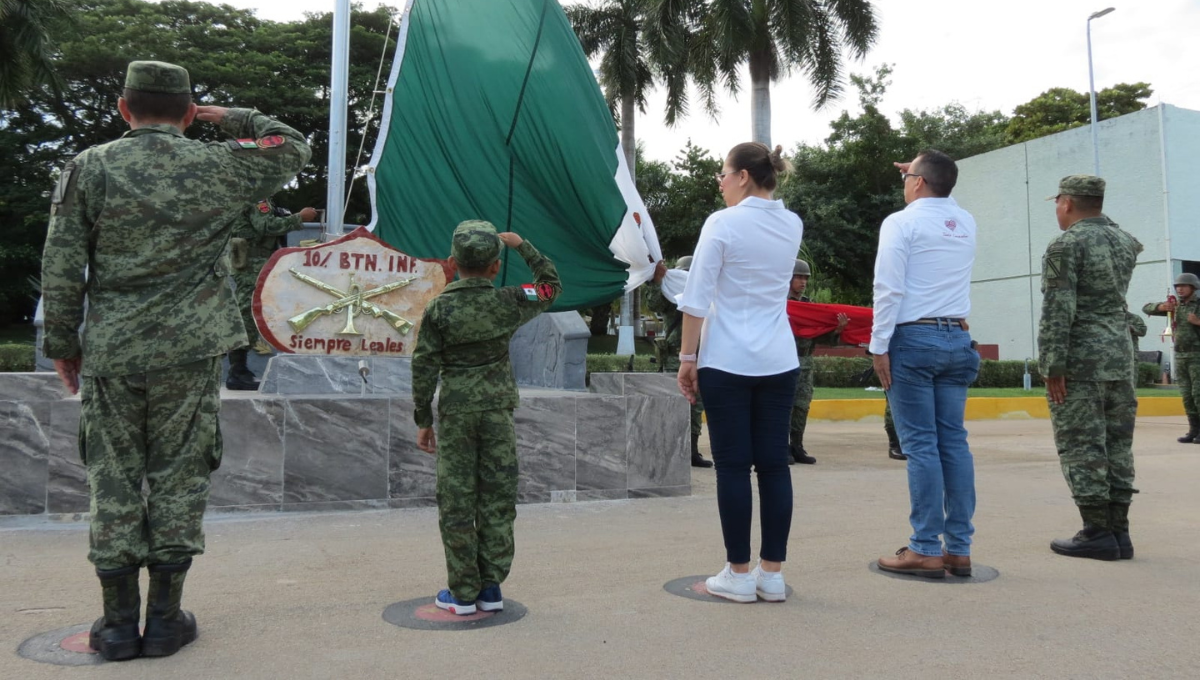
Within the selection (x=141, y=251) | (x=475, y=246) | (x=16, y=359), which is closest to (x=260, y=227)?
(x=475, y=246)

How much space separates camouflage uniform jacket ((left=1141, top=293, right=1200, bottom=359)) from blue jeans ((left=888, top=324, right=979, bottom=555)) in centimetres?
860

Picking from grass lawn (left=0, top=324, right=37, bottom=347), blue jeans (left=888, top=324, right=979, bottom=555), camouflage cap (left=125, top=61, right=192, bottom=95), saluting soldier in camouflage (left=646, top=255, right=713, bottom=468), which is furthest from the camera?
grass lawn (left=0, top=324, right=37, bottom=347)

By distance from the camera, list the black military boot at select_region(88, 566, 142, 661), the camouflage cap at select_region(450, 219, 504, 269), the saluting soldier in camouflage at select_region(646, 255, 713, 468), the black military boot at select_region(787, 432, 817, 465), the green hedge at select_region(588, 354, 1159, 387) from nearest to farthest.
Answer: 1. the black military boot at select_region(88, 566, 142, 661)
2. the camouflage cap at select_region(450, 219, 504, 269)
3. the saluting soldier in camouflage at select_region(646, 255, 713, 468)
4. the black military boot at select_region(787, 432, 817, 465)
5. the green hedge at select_region(588, 354, 1159, 387)

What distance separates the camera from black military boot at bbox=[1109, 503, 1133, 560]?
434cm

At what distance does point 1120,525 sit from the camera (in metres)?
4.38

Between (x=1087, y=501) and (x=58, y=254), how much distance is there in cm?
433

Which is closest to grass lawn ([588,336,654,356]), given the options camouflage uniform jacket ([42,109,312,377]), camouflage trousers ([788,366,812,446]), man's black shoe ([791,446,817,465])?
camouflage trousers ([788,366,812,446])

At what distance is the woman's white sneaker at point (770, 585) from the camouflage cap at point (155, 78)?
2624mm

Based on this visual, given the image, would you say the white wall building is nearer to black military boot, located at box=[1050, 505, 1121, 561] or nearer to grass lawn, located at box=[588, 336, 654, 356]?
grass lawn, located at box=[588, 336, 654, 356]

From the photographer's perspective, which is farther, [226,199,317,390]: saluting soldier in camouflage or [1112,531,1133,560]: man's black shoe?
[226,199,317,390]: saluting soldier in camouflage

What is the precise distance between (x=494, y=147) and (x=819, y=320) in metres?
3.89

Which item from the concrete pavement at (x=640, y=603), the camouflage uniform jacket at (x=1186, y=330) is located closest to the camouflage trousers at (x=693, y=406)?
the concrete pavement at (x=640, y=603)

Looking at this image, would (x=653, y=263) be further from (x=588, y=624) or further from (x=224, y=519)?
(x=588, y=624)

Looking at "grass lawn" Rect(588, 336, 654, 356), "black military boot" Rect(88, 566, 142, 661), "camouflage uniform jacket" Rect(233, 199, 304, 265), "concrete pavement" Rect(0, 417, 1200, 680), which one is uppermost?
"grass lawn" Rect(588, 336, 654, 356)
